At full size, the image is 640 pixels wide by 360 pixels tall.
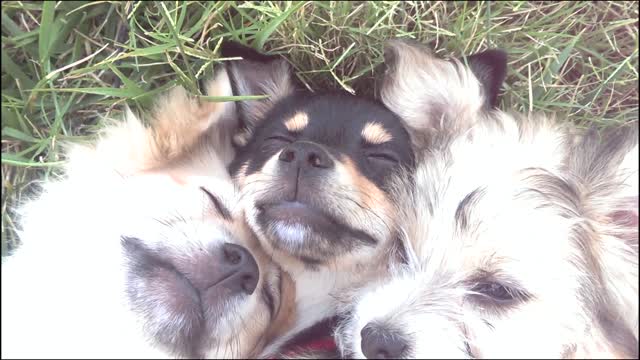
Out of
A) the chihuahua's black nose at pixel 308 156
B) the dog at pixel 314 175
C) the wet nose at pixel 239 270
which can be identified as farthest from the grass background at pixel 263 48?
the wet nose at pixel 239 270

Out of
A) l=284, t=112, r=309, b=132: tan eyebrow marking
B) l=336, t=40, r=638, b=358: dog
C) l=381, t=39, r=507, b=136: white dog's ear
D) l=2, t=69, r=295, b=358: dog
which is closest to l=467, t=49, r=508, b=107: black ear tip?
l=381, t=39, r=507, b=136: white dog's ear

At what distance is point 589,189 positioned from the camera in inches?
102

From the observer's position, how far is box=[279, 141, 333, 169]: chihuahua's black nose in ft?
8.61

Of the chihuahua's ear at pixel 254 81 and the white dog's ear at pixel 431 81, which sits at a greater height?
the white dog's ear at pixel 431 81

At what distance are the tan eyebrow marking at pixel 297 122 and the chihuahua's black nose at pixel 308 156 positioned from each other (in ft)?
1.17

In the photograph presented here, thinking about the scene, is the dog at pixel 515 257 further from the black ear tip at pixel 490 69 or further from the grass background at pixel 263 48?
the grass background at pixel 263 48

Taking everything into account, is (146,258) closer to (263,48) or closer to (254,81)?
(254,81)

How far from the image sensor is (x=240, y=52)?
3199 millimetres

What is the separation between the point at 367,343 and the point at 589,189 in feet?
3.16

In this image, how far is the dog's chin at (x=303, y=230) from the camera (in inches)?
104

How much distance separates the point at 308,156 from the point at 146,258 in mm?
674

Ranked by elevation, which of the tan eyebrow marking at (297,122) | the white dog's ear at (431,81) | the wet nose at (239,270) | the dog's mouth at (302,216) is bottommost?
the wet nose at (239,270)

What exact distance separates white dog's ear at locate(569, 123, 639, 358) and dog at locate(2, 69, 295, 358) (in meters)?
1.14

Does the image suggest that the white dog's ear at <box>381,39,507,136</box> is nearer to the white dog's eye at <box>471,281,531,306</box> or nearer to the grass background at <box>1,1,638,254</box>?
the grass background at <box>1,1,638,254</box>
